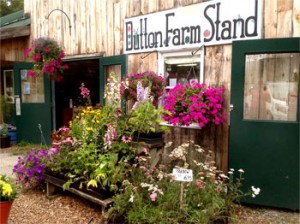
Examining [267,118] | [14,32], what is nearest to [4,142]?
[14,32]

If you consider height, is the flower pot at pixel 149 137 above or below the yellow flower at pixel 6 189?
above

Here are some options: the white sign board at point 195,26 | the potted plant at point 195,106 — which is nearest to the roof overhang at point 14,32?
the white sign board at point 195,26

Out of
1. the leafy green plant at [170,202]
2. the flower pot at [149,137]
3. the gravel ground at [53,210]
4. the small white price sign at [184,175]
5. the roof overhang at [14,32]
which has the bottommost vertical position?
the gravel ground at [53,210]

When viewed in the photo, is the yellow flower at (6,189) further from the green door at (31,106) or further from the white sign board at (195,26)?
the green door at (31,106)

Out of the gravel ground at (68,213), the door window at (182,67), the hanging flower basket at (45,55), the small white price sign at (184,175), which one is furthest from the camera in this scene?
the hanging flower basket at (45,55)

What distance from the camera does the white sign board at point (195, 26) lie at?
320cm

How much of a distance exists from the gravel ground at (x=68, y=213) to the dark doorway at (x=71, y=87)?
3.63 m

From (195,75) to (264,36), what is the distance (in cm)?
106

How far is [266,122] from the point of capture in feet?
9.75

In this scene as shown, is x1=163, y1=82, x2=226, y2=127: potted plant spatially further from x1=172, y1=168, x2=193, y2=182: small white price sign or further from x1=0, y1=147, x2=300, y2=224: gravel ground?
x1=0, y1=147, x2=300, y2=224: gravel ground

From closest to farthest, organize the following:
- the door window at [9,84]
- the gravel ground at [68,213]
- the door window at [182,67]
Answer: the gravel ground at [68,213]
the door window at [182,67]
the door window at [9,84]

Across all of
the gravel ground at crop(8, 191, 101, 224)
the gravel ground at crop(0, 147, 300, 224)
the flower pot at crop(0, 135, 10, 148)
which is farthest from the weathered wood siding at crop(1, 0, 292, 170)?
the flower pot at crop(0, 135, 10, 148)

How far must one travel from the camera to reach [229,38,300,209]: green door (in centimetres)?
290

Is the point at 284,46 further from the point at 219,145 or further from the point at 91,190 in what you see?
the point at 91,190
